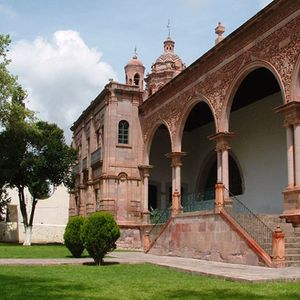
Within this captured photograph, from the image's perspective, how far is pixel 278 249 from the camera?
11.6 meters

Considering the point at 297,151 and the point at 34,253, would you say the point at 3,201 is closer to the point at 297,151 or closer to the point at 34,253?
the point at 34,253

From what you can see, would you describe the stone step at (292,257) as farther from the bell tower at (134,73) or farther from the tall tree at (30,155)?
the bell tower at (134,73)

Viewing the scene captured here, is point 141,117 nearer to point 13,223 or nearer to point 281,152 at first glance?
point 281,152

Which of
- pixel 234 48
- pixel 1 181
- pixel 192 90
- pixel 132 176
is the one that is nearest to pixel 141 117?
pixel 132 176

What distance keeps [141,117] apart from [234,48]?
9.84 metres

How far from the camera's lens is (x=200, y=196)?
21.1 metres

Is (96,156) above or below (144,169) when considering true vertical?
above

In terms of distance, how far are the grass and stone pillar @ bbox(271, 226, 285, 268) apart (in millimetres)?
2242

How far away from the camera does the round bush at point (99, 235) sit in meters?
13.7

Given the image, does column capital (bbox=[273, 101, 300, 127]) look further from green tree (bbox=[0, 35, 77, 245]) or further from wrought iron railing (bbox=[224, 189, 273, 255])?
green tree (bbox=[0, 35, 77, 245])

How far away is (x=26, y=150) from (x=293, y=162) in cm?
1705

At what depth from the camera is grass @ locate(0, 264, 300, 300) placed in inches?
291

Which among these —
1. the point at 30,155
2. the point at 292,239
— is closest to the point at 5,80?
the point at 30,155

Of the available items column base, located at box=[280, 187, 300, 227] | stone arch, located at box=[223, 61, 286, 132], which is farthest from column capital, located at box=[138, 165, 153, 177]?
column base, located at box=[280, 187, 300, 227]
